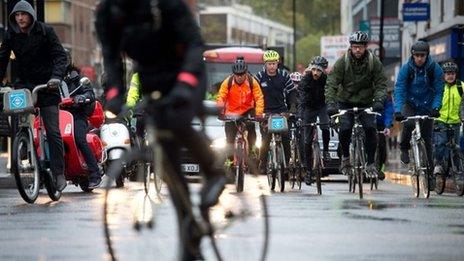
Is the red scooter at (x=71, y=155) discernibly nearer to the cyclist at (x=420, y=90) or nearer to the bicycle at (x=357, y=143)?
the bicycle at (x=357, y=143)

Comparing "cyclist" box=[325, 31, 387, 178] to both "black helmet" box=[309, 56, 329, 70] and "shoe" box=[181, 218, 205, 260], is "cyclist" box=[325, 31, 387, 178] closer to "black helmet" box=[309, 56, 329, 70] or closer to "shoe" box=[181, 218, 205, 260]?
"black helmet" box=[309, 56, 329, 70]

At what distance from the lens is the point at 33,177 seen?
1576cm


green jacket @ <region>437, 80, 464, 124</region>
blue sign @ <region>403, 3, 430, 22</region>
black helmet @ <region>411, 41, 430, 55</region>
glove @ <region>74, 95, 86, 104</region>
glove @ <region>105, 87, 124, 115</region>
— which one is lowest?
green jacket @ <region>437, 80, 464, 124</region>

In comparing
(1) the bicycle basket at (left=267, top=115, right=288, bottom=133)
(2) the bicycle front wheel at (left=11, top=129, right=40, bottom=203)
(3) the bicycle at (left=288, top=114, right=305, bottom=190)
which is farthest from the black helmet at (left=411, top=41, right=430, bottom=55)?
(2) the bicycle front wheel at (left=11, top=129, right=40, bottom=203)

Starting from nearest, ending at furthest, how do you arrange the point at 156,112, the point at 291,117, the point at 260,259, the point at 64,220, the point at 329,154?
the point at 156,112
the point at 260,259
the point at 64,220
the point at 291,117
the point at 329,154

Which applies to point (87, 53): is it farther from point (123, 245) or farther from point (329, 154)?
point (123, 245)

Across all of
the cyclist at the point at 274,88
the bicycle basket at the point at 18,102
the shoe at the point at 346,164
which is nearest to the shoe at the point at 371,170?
the shoe at the point at 346,164

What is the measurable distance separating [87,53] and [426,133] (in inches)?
3910

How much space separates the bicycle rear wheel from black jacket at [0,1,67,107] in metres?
4.69

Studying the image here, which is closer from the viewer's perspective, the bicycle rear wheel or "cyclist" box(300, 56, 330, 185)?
the bicycle rear wheel

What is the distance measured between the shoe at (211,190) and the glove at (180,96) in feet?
1.79

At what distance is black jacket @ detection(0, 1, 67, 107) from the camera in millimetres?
15945

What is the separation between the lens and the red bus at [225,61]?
139ft

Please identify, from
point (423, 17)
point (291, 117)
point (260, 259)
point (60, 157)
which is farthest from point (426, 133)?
point (423, 17)
